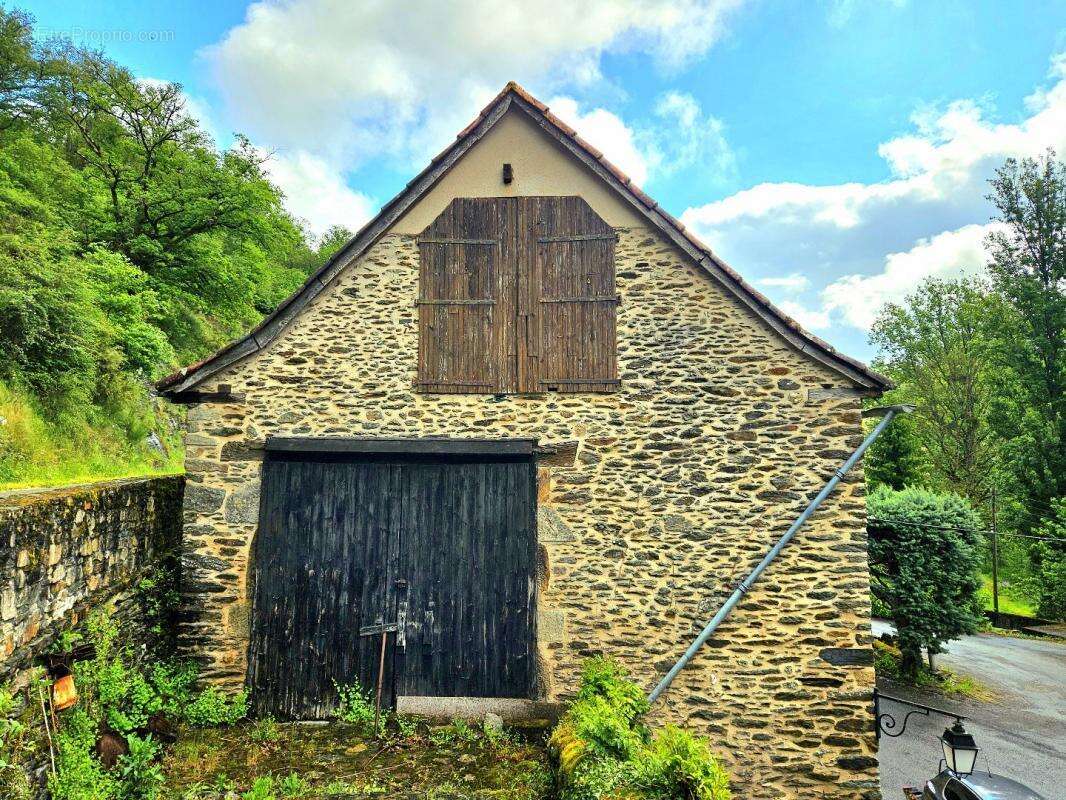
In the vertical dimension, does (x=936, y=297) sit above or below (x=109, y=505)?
above

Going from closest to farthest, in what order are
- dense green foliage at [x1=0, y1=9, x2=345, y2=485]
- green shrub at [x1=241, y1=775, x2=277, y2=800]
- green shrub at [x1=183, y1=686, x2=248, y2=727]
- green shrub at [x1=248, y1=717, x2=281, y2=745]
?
green shrub at [x1=241, y1=775, x2=277, y2=800] → green shrub at [x1=248, y1=717, x2=281, y2=745] → green shrub at [x1=183, y1=686, x2=248, y2=727] → dense green foliage at [x1=0, y1=9, x2=345, y2=485]

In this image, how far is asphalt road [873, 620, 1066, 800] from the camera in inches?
311

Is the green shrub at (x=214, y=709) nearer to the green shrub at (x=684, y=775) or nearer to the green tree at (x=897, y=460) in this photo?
the green shrub at (x=684, y=775)

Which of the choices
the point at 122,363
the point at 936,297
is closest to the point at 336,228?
the point at 122,363

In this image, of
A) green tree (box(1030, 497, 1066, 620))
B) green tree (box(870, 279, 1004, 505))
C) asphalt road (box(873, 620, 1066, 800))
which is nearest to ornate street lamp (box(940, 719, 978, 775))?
asphalt road (box(873, 620, 1066, 800))

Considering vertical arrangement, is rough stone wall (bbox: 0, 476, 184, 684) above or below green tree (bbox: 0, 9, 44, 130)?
below

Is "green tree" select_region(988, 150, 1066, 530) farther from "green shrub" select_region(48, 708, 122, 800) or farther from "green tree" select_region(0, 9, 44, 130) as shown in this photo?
"green tree" select_region(0, 9, 44, 130)

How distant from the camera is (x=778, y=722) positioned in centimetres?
597

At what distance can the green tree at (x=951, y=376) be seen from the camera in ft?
76.6

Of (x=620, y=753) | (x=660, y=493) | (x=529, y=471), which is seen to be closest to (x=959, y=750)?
(x=620, y=753)

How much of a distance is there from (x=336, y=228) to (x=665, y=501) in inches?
1721

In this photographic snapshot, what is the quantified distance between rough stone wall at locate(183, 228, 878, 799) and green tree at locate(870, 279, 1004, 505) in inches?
793

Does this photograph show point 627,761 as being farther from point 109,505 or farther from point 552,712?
point 109,505

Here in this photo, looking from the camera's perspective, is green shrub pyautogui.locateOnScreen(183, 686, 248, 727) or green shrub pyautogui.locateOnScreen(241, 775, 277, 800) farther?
green shrub pyautogui.locateOnScreen(183, 686, 248, 727)
